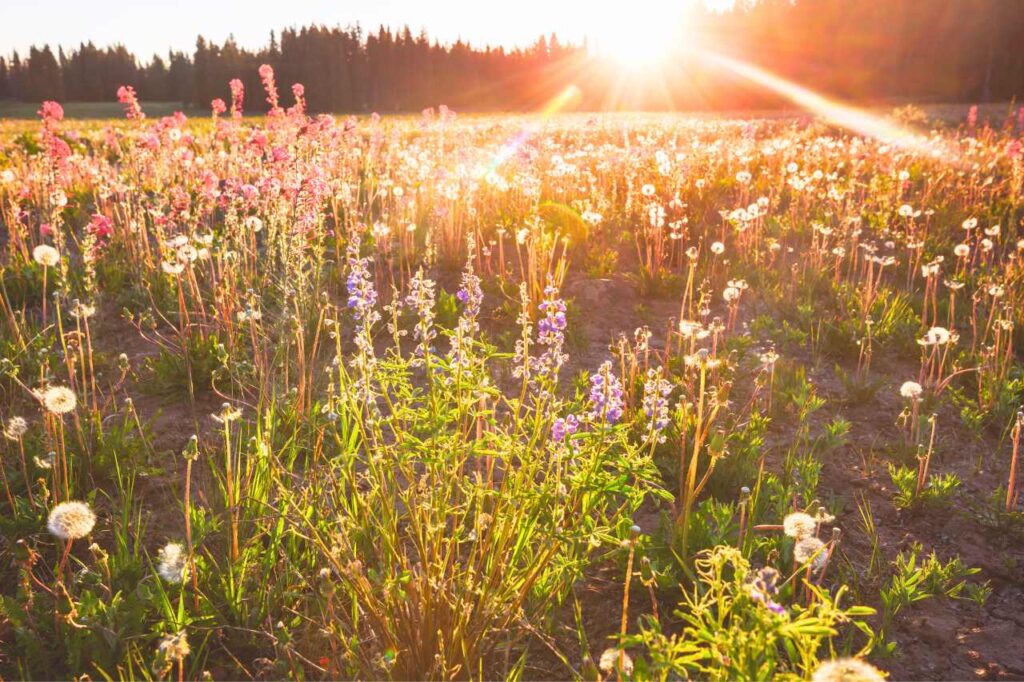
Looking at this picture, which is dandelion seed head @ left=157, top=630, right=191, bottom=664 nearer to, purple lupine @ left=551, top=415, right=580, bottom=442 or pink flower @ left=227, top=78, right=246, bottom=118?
purple lupine @ left=551, top=415, right=580, bottom=442

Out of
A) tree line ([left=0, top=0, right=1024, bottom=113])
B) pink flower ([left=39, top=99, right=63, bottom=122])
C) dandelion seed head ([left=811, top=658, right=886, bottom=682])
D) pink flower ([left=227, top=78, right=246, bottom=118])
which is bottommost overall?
dandelion seed head ([left=811, top=658, right=886, bottom=682])

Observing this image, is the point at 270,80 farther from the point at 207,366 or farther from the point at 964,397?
the point at 964,397

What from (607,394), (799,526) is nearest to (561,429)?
(607,394)

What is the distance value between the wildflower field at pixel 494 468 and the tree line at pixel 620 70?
170 feet

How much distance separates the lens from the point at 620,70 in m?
76.2

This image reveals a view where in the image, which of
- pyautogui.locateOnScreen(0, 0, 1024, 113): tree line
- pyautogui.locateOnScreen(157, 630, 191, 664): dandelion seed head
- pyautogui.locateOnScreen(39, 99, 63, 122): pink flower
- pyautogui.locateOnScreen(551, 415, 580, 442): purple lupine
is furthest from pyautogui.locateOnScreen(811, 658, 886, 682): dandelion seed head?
pyautogui.locateOnScreen(0, 0, 1024, 113): tree line

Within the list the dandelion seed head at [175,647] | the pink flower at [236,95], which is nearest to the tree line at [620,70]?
the pink flower at [236,95]

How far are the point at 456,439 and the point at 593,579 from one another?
41.1 inches

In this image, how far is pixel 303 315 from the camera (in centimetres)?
396

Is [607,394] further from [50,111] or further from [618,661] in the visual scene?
[50,111]

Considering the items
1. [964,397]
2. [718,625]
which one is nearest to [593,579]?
[718,625]

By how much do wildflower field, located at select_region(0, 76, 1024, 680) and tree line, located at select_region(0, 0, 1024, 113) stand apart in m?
51.7

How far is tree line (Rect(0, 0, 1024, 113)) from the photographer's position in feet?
173

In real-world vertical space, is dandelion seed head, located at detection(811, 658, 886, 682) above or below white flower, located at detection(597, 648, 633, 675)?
above
